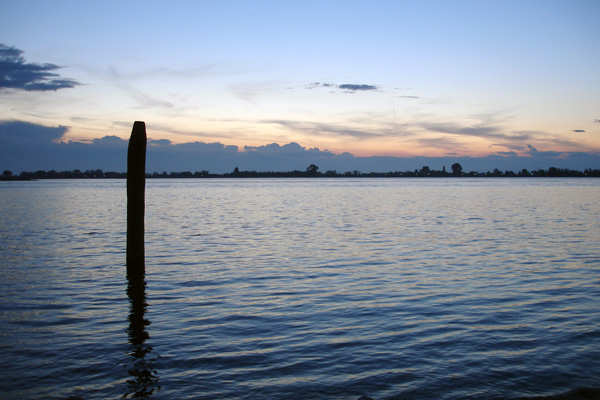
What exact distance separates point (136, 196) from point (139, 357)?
24.9ft

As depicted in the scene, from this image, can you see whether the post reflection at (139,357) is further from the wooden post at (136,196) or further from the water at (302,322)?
the wooden post at (136,196)

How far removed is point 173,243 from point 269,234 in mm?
6279

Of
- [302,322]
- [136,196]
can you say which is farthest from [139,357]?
[136,196]

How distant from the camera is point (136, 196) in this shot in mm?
15477

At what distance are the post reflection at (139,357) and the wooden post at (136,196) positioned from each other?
2.55 metres

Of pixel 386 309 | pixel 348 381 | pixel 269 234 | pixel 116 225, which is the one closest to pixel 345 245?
pixel 269 234

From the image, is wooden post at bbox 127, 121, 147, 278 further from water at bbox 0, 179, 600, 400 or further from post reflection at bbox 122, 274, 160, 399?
post reflection at bbox 122, 274, 160, 399

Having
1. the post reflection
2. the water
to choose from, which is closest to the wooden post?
the water

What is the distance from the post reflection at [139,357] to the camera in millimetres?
7484

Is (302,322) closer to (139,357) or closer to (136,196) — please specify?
(139,357)

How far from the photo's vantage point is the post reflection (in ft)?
24.6

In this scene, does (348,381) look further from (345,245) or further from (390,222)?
(390,222)

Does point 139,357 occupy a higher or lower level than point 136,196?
lower

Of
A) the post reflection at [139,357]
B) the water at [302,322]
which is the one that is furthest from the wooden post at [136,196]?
the post reflection at [139,357]
